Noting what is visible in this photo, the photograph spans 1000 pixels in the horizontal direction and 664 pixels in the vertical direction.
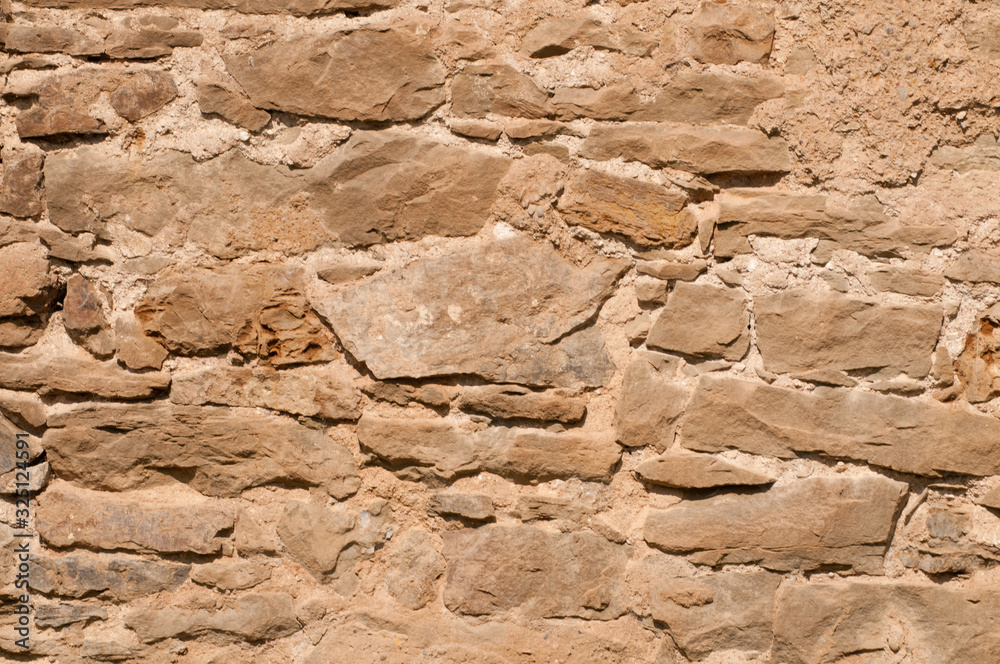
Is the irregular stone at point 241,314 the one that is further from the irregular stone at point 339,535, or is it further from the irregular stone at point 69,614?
the irregular stone at point 69,614

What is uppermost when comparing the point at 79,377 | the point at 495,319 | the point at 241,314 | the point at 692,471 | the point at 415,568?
the point at 495,319

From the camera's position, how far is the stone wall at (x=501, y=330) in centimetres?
147

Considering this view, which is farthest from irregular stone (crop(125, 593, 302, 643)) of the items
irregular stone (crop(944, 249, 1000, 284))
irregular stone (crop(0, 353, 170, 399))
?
irregular stone (crop(944, 249, 1000, 284))

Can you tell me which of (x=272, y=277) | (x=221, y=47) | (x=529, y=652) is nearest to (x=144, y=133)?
(x=221, y=47)

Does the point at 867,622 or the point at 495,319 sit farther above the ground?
the point at 495,319

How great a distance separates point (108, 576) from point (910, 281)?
67.8 inches

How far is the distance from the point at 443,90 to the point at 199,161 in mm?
521

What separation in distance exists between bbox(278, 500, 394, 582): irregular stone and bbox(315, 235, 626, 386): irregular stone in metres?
0.30

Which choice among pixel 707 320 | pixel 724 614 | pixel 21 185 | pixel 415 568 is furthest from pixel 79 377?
pixel 724 614

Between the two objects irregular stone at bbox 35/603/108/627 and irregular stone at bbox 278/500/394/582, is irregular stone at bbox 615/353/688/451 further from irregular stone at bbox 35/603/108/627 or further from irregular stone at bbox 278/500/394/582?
irregular stone at bbox 35/603/108/627

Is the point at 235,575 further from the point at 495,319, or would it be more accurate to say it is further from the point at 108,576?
the point at 495,319

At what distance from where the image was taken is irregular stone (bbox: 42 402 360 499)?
1577 mm

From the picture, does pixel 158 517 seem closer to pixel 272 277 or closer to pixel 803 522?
pixel 272 277

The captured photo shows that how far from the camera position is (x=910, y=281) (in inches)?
57.6
